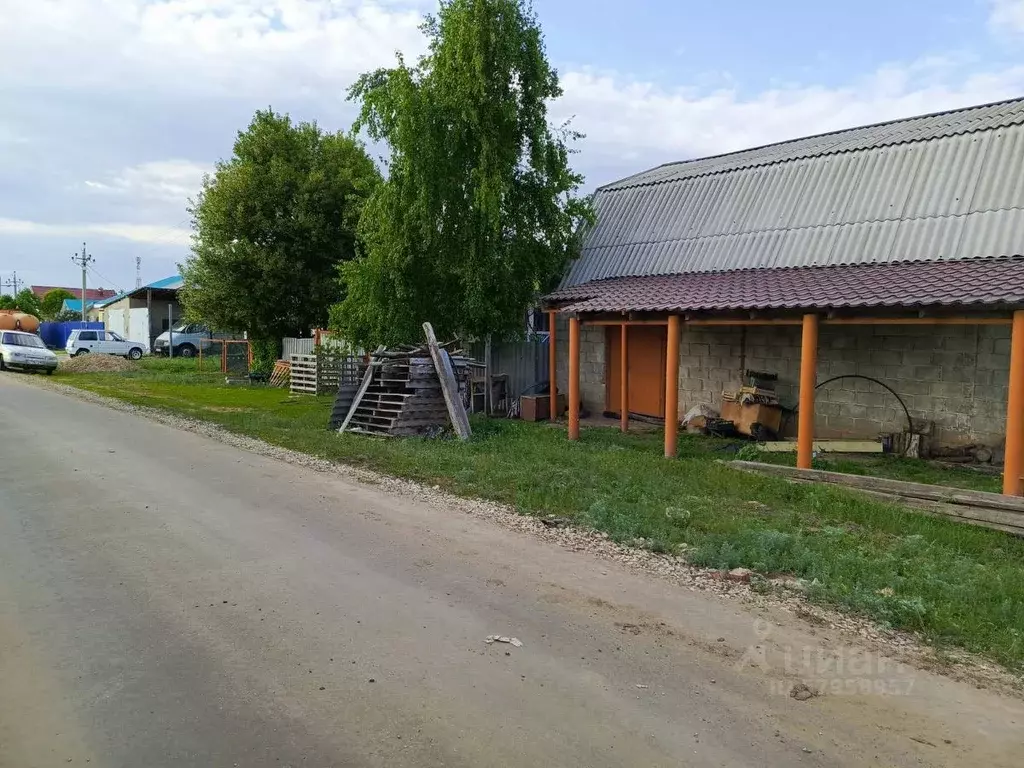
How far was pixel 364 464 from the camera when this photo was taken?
36.2ft

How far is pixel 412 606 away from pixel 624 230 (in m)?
14.3

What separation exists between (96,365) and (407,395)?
948 inches

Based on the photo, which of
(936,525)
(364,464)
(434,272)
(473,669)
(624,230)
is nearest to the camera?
(473,669)

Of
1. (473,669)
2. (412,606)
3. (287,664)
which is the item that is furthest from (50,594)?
(473,669)

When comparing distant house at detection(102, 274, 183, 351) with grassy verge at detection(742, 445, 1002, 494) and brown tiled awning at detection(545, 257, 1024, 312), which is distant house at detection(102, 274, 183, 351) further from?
grassy verge at detection(742, 445, 1002, 494)

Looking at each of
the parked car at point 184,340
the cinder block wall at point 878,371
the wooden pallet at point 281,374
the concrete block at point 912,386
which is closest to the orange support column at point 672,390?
the cinder block wall at point 878,371

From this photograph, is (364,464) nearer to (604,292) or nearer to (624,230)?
(604,292)

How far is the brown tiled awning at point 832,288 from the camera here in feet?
30.5

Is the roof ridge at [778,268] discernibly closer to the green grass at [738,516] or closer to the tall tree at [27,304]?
the green grass at [738,516]

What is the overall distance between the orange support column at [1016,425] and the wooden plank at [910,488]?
0.36 meters

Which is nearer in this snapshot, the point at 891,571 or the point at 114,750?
the point at 114,750

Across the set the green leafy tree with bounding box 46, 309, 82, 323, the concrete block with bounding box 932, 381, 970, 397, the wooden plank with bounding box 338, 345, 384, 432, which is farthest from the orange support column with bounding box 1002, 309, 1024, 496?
the green leafy tree with bounding box 46, 309, 82, 323

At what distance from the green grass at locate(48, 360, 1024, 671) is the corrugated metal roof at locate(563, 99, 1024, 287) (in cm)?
396

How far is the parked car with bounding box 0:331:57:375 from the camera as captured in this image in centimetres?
2803
